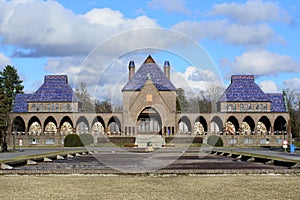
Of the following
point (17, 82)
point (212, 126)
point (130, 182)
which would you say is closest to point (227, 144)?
point (212, 126)

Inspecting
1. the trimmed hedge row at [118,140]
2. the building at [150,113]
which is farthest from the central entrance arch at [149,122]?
the trimmed hedge row at [118,140]

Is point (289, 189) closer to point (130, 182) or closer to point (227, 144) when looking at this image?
point (130, 182)

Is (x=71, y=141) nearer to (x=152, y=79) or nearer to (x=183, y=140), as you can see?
(x=183, y=140)

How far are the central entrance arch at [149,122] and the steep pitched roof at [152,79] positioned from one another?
420cm

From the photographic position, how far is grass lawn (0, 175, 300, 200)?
13.0m

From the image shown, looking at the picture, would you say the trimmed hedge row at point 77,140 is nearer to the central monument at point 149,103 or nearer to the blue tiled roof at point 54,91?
the central monument at point 149,103

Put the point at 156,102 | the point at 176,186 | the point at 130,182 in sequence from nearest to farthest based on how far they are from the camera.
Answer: the point at 176,186
the point at 130,182
the point at 156,102

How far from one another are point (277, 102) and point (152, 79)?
19.8 meters

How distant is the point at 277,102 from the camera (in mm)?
75562

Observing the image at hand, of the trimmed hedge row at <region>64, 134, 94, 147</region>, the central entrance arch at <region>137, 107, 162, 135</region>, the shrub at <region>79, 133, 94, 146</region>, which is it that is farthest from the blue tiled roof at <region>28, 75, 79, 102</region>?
the trimmed hedge row at <region>64, 134, 94, 147</region>

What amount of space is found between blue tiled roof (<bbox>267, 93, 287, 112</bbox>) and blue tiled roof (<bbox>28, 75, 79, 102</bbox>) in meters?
30.4

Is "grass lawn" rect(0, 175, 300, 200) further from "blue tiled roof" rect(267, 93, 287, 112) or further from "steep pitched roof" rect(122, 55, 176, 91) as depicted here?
"blue tiled roof" rect(267, 93, 287, 112)

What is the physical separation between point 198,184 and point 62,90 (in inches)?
2426

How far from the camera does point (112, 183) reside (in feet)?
52.9
